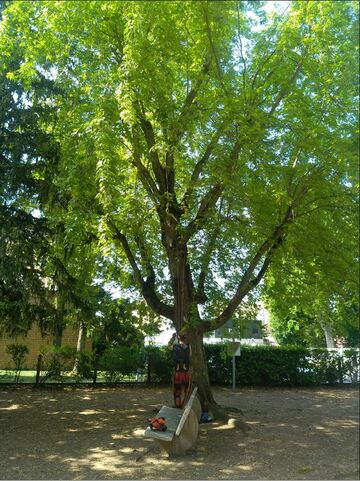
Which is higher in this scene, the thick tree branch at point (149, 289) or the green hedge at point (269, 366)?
the thick tree branch at point (149, 289)

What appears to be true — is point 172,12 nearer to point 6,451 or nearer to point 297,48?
point 297,48

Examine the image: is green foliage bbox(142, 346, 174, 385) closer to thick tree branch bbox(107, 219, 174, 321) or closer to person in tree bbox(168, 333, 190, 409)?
thick tree branch bbox(107, 219, 174, 321)

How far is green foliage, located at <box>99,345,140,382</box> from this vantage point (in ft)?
52.2

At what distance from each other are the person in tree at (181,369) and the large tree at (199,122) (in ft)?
1.04

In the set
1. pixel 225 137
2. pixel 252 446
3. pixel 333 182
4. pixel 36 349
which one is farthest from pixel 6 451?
pixel 36 349

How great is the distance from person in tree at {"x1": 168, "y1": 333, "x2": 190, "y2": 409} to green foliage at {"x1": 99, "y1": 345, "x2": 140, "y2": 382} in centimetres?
762

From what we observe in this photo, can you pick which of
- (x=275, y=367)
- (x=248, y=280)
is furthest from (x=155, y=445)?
(x=275, y=367)

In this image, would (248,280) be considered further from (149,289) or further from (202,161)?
(202,161)

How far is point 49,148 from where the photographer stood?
31.8ft

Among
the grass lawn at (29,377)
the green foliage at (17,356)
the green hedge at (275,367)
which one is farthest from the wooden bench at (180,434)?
the green hedge at (275,367)

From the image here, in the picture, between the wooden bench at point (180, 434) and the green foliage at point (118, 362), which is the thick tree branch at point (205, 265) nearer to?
the wooden bench at point (180, 434)

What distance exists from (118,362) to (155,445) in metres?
9.33

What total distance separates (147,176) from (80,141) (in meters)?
1.47

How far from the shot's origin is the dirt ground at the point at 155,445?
5.22m
